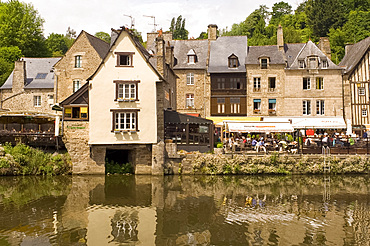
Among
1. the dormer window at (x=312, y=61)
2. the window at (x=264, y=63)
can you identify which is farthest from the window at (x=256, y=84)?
the dormer window at (x=312, y=61)

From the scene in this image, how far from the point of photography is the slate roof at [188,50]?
34875 mm

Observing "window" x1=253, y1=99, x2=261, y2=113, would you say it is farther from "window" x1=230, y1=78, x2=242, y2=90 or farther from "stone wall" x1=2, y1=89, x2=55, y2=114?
"stone wall" x1=2, y1=89, x2=55, y2=114

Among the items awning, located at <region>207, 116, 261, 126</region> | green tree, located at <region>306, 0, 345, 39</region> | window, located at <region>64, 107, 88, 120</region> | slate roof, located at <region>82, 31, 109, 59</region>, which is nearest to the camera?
window, located at <region>64, 107, 88, 120</region>

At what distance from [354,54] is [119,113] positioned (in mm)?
26691

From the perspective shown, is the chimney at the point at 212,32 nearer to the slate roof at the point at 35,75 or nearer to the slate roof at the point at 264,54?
the slate roof at the point at 264,54

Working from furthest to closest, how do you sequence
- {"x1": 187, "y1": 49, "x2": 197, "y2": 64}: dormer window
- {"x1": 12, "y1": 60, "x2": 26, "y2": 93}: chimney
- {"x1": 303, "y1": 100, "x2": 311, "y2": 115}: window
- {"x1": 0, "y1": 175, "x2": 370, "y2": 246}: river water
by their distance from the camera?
{"x1": 187, "y1": 49, "x2": 197, "y2": 64}: dormer window < {"x1": 303, "y1": 100, "x2": 311, "y2": 115}: window < {"x1": 12, "y1": 60, "x2": 26, "y2": 93}: chimney < {"x1": 0, "y1": 175, "x2": 370, "y2": 246}: river water

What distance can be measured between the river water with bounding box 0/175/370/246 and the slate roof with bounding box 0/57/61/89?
13.8 metres

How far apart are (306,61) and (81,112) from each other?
22701mm

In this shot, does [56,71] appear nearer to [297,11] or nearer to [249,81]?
[249,81]

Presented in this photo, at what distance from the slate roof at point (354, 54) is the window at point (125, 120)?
2282 cm

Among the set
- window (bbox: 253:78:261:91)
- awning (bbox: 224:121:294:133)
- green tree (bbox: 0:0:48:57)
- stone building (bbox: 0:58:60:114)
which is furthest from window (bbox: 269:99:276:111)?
green tree (bbox: 0:0:48:57)

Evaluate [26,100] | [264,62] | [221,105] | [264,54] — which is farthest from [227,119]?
[26,100]

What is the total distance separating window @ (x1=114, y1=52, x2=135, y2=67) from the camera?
2202 centimetres

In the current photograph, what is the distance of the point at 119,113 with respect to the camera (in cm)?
2175
